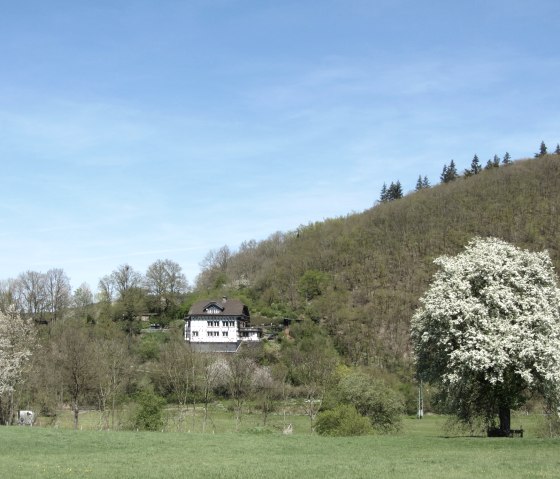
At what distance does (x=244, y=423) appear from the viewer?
74.1 m

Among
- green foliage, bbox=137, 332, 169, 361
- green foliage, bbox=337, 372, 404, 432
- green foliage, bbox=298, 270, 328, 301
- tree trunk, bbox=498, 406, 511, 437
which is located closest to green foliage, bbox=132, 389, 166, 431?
green foliage, bbox=337, 372, 404, 432

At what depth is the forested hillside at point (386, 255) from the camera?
13900 centimetres

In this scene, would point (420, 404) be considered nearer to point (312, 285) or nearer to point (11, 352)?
point (11, 352)

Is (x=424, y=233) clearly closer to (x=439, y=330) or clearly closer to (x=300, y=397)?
(x=300, y=397)

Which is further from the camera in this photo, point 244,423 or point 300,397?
point 300,397

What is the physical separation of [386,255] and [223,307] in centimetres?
4530

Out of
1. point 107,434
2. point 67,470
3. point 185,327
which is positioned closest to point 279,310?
point 185,327

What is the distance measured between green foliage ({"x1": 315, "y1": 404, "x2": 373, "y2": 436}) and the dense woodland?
1449cm

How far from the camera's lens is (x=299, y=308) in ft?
514

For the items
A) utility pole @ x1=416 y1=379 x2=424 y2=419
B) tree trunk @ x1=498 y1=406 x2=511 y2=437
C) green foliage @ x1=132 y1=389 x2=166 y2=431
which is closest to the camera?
tree trunk @ x1=498 y1=406 x2=511 y2=437

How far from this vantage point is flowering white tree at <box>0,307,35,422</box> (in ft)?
215

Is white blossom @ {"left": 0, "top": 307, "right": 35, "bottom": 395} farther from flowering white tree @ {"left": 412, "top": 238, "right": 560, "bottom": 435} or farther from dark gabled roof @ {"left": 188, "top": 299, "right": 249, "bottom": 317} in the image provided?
dark gabled roof @ {"left": 188, "top": 299, "right": 249, "bottom": 317}

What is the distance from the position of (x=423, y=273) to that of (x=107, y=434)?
118m

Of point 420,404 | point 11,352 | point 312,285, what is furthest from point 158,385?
point 312,285
